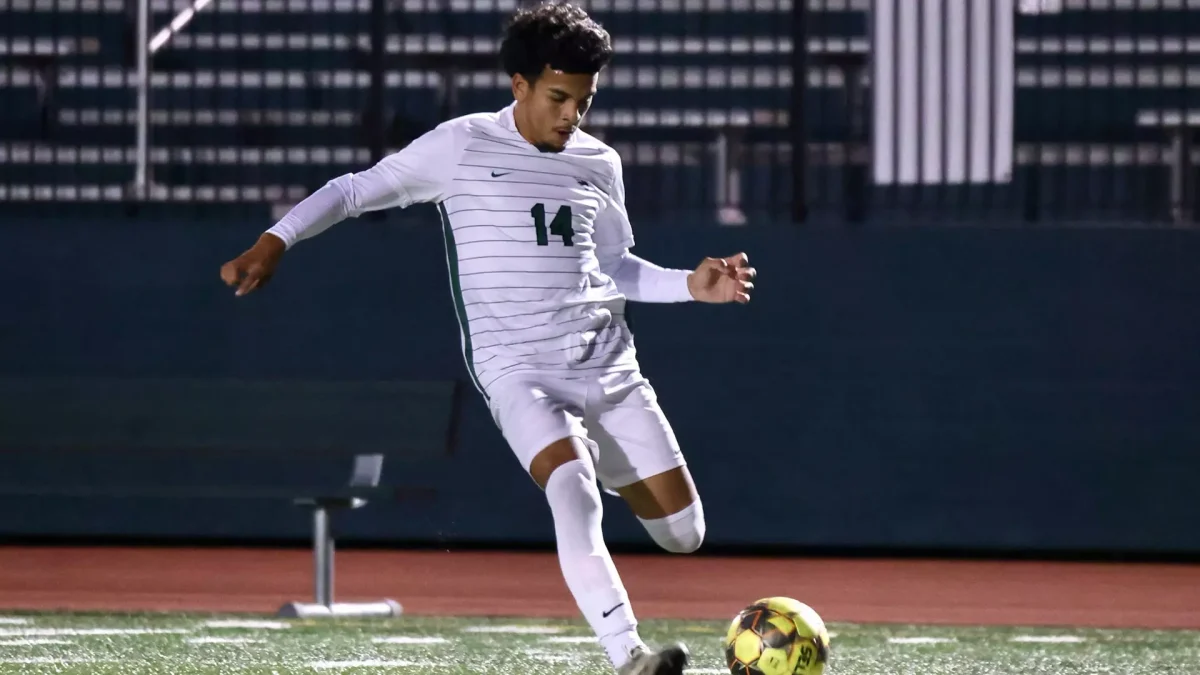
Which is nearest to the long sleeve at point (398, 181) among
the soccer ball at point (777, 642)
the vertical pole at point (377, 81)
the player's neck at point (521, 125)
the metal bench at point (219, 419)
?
the player's neck at point (521, 125)

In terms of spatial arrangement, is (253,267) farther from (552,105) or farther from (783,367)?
(783,367)

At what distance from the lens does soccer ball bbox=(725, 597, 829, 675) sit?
4.82m

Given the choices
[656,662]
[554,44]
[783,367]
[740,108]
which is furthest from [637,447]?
[740,108]

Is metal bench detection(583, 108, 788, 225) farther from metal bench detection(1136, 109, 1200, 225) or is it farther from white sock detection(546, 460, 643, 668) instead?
white sock detection(546, 460, 643, 668)

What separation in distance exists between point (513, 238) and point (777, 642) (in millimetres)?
1256

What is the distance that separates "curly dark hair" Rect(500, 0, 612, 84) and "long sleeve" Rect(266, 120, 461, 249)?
0.31 m

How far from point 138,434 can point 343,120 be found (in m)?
3.56

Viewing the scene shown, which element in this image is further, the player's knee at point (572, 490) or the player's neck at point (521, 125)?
the player's neck at point (521, 125)

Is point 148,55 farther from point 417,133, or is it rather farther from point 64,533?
point 64,533

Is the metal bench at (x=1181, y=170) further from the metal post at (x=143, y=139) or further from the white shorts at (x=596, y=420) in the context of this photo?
the metal post at (x=143, y=139)

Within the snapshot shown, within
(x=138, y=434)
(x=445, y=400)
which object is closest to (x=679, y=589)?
(x=445, y=400)

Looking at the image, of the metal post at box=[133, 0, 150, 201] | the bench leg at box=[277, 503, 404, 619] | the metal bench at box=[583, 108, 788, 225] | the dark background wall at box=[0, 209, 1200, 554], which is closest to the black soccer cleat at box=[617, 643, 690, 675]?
the bench leg at box=[277, 503, 404, 619]

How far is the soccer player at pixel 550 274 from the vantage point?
4832 millimetres

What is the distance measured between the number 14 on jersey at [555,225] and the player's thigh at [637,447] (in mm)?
411
